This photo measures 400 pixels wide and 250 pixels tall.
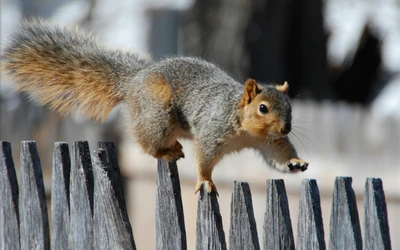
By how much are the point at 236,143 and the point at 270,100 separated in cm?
22

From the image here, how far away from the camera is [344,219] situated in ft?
6.59

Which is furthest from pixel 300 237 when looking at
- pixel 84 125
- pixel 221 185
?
pixel 84 125

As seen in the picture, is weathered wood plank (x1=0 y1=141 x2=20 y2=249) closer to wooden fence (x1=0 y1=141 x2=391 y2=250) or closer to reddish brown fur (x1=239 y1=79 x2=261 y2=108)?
wooden fence (x1=0 y1=141 x2=391 y2=250)

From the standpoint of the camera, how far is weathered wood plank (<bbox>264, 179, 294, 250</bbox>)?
6.79ft

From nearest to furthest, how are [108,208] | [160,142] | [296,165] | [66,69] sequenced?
[108,208] → [296,165] → [160,142] → [66,69]

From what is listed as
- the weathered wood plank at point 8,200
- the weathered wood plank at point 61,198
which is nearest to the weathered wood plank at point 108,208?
the weathered wood plank at point 61,198

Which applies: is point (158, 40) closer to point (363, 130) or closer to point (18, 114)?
point (18, 114)

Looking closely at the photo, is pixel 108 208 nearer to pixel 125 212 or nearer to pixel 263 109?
pixel 125 212

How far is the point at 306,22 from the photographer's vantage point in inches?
313

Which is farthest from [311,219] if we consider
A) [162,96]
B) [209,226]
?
[162,96]

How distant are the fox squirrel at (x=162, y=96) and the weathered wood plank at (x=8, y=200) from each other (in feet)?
1.41

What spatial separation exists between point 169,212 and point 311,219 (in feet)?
1.44

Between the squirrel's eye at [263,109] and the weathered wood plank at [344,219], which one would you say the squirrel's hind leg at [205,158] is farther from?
the weathered wood plank at [344,219]

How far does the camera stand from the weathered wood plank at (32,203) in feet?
8.33
